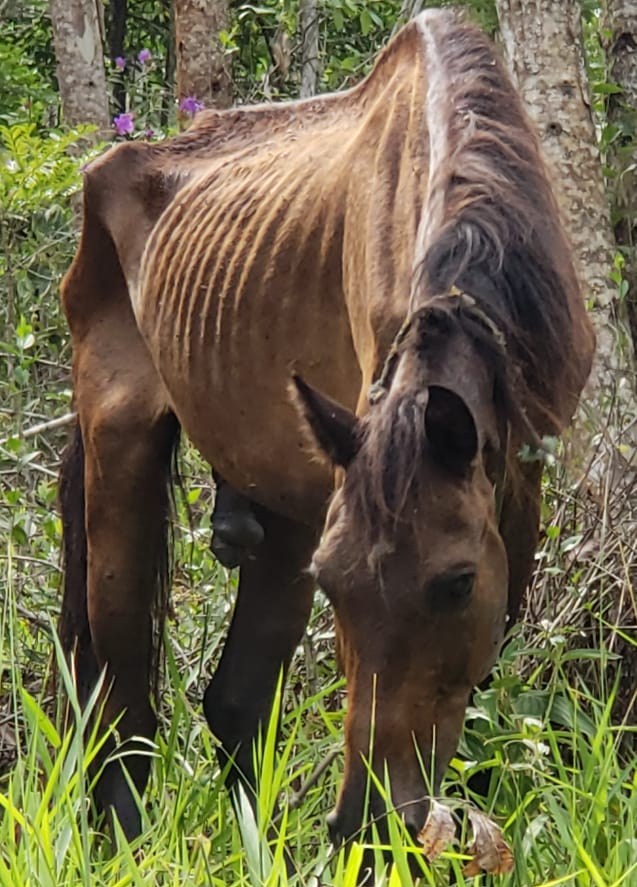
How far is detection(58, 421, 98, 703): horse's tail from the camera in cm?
457

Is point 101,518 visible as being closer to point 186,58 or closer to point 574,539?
point 574,539

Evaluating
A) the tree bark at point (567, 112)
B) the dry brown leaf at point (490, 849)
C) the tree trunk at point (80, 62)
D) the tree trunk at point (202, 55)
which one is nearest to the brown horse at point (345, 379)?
the dry brown leaf at point (490, 849)

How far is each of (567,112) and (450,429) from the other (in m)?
2.59

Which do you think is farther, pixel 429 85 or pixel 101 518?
pixel 101 518

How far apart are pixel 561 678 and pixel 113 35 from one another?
11.1 meters

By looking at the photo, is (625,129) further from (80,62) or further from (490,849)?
(80,62)

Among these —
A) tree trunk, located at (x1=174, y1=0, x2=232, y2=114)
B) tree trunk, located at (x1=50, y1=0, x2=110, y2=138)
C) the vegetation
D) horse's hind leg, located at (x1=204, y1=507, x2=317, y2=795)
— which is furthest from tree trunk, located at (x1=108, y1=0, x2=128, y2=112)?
horse's hind leg, located at (x1=204, y1=507, x2=317, y2=795)

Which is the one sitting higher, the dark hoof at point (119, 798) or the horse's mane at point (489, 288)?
the horse's mane at point (489, 288)

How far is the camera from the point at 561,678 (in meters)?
3.78

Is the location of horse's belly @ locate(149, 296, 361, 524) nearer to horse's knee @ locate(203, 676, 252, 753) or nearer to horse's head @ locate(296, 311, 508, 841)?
horse's knee @ locate(203, 676, 252, 753)

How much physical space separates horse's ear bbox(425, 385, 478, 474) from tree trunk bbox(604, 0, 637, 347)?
2.65 metres

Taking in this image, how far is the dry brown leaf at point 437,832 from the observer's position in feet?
6.98

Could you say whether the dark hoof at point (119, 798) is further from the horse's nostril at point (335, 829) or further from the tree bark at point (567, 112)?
the tree bark at point (567, 112)

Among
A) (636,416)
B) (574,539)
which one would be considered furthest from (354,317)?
(636,416)
